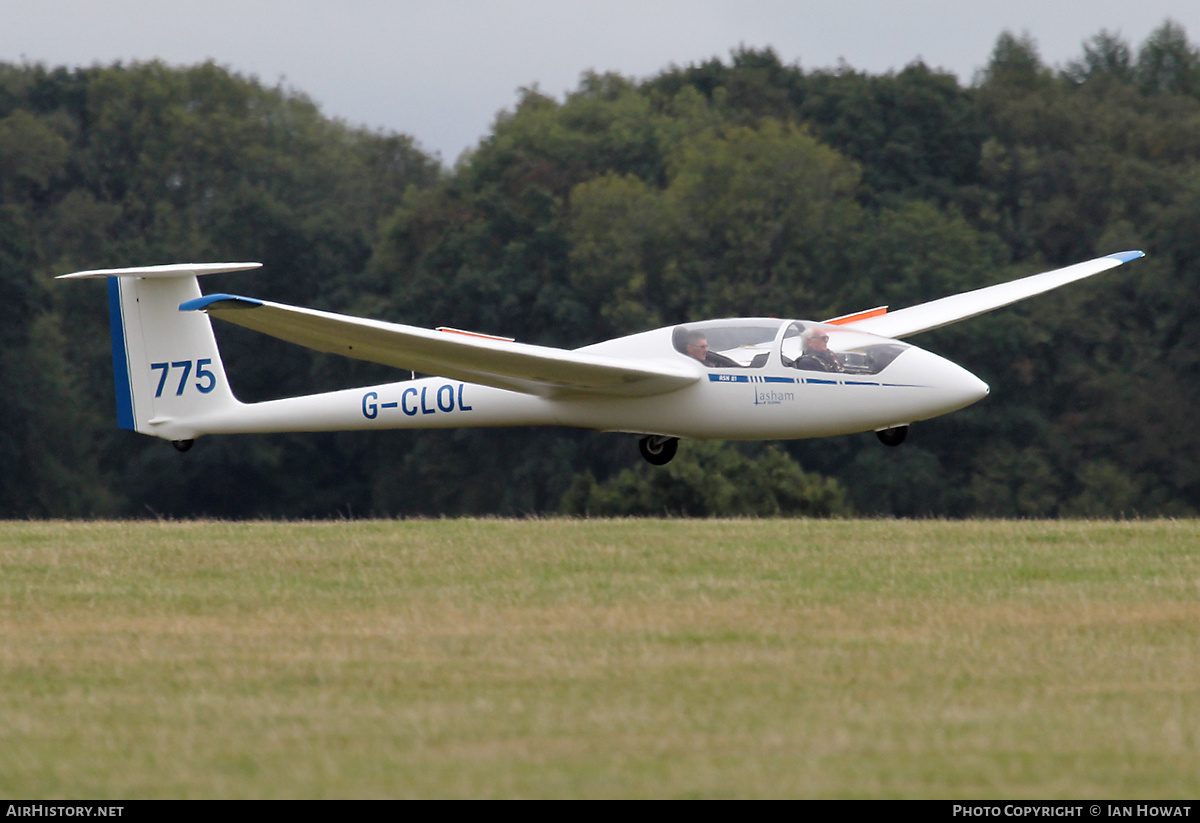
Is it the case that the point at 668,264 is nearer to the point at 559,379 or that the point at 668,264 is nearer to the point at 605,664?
the point at 559,379

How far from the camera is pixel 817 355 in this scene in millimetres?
19297

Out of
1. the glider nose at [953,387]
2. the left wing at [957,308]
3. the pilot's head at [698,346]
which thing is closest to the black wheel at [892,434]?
the glider nose at [953,387]

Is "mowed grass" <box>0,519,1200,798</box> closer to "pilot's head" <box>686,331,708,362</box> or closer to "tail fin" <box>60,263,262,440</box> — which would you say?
"pilot's head" <box>686,331,708,362</box>

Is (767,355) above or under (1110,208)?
under

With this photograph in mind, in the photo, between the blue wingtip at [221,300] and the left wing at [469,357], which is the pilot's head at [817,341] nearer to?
the left wing at [469,357]

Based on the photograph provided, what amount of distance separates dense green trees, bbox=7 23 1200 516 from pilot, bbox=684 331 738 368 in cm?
3787

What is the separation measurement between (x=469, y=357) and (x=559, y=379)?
1274 mm

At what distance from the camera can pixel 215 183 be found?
84.1 metres

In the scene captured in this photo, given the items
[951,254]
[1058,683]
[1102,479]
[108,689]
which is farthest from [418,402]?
[951,254]

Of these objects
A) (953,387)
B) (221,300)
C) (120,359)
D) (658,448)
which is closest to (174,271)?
(120,359)

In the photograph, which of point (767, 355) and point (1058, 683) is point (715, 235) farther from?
point (1058, 683)

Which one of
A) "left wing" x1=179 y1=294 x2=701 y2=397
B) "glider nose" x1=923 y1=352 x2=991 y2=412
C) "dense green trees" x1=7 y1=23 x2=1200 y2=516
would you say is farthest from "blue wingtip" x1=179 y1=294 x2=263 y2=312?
"dense green trees" x1=7 y1=23 x2=1200 y2=516

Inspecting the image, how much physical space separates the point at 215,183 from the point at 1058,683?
76.8 meters

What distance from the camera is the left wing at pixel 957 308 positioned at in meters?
22.9
